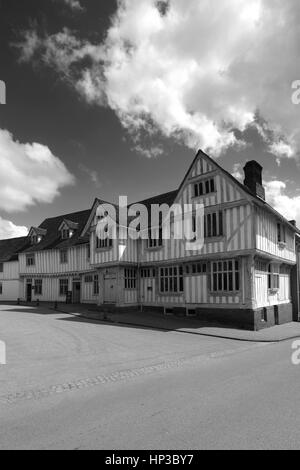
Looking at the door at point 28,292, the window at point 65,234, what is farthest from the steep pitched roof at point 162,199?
the door at point 28,292

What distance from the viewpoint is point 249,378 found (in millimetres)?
8164

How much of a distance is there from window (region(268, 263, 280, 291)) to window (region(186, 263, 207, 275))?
163 inches

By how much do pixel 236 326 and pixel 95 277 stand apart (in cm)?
1451

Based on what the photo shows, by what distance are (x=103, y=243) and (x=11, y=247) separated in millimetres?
21355

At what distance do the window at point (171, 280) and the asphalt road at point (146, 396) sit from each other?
9247 millimetres

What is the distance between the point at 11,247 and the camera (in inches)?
1639

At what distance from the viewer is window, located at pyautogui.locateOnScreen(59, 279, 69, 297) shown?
32.8 metres

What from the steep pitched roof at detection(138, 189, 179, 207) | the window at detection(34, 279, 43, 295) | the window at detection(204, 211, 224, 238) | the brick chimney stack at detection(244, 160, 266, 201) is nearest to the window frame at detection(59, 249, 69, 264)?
the window at detection(34, 279, 43, 295)

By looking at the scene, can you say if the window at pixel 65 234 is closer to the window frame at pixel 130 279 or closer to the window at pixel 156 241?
the window frame at pixel 130 279

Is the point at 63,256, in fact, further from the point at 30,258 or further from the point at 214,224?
the point at 214,224

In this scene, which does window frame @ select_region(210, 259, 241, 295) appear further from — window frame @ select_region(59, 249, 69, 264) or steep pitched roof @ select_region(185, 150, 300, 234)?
window frame @ select_region(59, 249, 69, 264)

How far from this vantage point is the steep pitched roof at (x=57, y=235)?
32.6m

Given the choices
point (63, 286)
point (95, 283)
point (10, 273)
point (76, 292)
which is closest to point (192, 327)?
point (95, 283)
